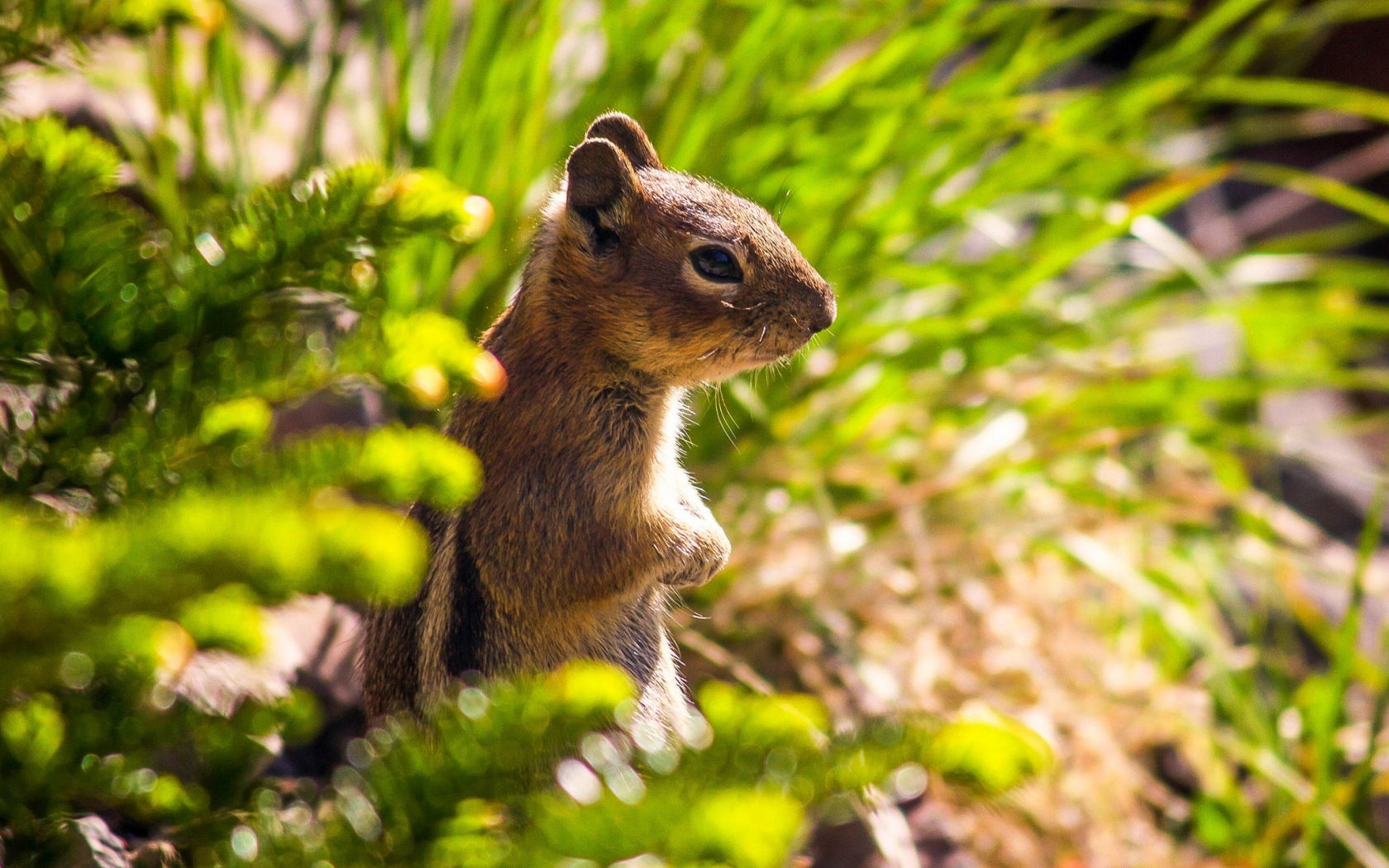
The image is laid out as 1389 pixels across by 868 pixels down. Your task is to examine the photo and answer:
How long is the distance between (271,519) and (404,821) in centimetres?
31

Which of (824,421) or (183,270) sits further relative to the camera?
(824,421)

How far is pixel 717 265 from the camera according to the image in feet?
5.13

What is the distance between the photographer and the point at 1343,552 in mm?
3436

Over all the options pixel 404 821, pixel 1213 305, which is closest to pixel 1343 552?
pixel 1213 305

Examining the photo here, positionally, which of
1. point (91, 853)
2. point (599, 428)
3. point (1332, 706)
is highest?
point (599, 428)

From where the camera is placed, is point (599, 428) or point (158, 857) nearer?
point (158, 857)

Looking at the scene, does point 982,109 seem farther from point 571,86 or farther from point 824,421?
point 571,86

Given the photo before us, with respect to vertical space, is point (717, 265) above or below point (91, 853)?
above

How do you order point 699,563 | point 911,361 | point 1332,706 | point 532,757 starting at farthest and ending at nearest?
point 911,361
point 1332,706
point 699,563
point 532,757

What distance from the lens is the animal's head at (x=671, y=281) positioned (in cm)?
154

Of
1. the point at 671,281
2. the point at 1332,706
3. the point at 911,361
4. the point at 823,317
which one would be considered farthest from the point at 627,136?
the point at 1332,706

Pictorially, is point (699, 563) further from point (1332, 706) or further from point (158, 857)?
point (1332, 706)

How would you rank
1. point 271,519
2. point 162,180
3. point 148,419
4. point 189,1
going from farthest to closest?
point 162,180 < point 189,1 < point 148,419 < point 271,519

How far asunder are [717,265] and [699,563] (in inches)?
17.3
